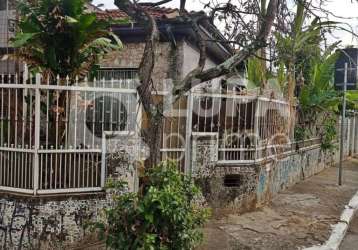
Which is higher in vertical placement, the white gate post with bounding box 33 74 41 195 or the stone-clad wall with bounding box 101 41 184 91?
the stone-clad wall with bounding box 101 41 184 91

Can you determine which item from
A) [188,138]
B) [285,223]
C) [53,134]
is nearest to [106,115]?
[53,134]

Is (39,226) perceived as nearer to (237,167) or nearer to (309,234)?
(237,167)

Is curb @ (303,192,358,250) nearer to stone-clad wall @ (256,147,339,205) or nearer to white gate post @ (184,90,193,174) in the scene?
stone-clad wall @ (256,147,339,205)

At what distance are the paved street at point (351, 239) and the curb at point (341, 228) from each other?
3.1 inches

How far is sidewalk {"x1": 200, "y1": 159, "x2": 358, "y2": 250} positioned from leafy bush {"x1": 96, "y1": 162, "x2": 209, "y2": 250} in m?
1.41

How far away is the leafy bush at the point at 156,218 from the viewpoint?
4215 millimetres

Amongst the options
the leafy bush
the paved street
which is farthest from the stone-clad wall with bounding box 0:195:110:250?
the paved street

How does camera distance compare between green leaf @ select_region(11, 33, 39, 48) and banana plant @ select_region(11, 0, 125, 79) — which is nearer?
green leaf @ select_region(11, 33, 39, 48)

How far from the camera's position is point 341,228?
23.4 ft

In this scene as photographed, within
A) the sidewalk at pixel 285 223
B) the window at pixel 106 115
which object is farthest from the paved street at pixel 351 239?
the window at pixel 106 115

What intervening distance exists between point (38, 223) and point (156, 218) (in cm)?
177

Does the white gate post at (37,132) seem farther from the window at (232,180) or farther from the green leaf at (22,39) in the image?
the window at (232,180)

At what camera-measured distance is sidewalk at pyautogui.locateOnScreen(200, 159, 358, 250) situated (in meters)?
6.03

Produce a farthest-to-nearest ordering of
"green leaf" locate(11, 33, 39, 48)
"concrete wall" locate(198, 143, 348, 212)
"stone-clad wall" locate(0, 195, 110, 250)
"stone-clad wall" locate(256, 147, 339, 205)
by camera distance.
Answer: "stone-clad wall" locate(256, 147, 339, 205) → "concrete wall" locate(198, 143, 348, 212) → "green leaf" locate(11, 33, 39, 48) → "stone-clad wall" locate(0, 195, 110, 250)
